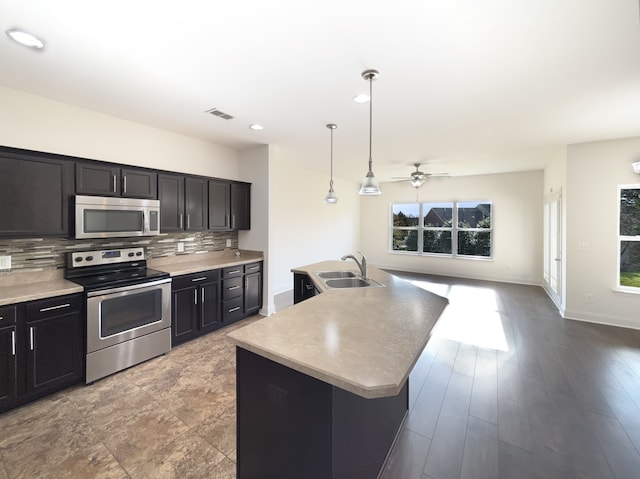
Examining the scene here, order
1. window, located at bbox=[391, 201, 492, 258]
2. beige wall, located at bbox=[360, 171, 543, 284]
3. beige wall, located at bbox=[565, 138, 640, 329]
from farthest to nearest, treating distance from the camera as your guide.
Result: window, located at bbox=[391, 201, 492, 258] → beige wall, located at bbox=[360, 171, 543, 284] → beige wall, located at bbox=[565, 138, 640, 329]

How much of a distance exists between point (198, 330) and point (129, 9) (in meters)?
3.22

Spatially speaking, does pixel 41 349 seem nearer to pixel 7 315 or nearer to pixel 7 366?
pixel 7 366

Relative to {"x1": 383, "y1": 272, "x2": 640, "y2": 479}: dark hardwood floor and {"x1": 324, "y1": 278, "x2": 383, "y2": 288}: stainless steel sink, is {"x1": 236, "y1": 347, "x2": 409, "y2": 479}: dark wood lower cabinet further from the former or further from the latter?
{"x1": 324, "y1": 278, "x2": 383, "y2": 288}: stainless steel sink

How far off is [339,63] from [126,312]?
10.1 ft

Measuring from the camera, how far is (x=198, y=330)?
3598 millimetres

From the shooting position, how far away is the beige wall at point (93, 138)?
2.64 m

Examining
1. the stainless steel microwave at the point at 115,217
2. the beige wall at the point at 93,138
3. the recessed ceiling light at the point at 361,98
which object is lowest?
the stainless steel microwave at the point at 115,217

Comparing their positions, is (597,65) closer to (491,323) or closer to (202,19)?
(202,19)

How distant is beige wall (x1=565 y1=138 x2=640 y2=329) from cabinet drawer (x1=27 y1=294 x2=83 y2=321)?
629 cm

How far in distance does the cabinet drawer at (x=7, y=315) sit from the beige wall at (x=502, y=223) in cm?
793

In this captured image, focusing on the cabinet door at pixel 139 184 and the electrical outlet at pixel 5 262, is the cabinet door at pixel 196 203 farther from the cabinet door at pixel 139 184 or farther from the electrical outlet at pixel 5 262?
the electrical outlet at pixel 5 262

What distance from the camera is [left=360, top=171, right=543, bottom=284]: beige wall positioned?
6.60 meters

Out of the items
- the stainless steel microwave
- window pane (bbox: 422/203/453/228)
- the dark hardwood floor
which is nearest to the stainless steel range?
the stainless steel microwave

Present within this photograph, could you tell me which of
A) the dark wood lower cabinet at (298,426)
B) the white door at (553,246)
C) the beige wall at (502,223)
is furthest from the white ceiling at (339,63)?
the beige wall at (502,223)
